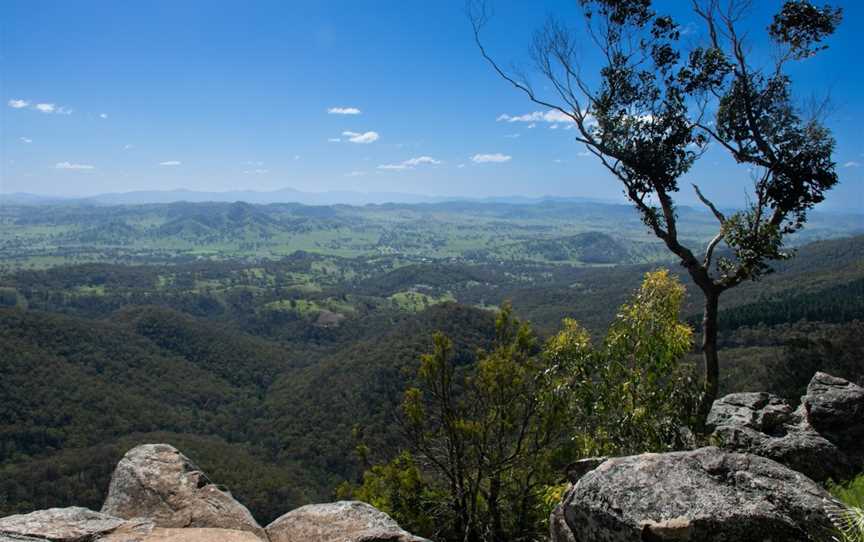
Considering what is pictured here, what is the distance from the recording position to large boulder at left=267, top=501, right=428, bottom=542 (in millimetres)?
6586

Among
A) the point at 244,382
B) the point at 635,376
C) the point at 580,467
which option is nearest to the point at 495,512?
the point at 580,467

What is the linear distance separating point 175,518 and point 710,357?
36.0 feet

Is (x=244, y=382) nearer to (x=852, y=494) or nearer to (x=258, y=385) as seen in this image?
(x=258, y=385)

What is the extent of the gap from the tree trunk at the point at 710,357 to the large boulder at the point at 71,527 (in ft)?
32.4

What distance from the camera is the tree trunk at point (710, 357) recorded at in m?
10.4

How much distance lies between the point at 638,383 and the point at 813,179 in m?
6.29

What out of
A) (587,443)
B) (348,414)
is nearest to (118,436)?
(348,414)

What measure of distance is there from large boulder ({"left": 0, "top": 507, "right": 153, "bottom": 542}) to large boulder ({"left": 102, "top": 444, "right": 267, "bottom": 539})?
0.51 m

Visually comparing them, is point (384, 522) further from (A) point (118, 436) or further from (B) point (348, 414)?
(A) point (118, 436)

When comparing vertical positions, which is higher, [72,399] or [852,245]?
[852,245]

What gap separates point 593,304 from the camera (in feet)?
581

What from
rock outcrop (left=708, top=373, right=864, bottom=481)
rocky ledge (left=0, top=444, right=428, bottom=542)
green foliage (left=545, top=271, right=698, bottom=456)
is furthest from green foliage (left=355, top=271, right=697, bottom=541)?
rocky ledge (left=0, top=444, right=428, bottom=542)

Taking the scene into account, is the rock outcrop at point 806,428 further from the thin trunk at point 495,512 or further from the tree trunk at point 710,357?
the thin trunk at point 495,512

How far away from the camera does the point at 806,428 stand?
401 inches
